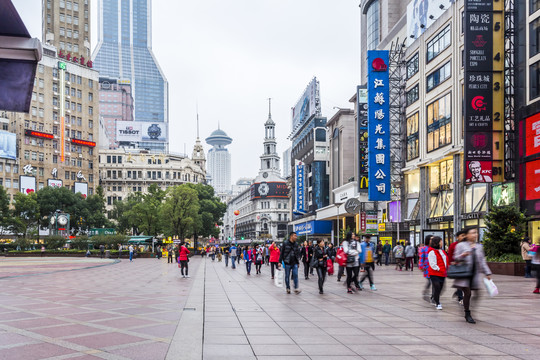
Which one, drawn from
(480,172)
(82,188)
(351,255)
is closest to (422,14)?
(480,172)

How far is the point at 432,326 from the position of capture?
30.9ft

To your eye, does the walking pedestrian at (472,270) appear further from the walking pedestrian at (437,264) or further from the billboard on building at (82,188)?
the billboard on building at (82,188)

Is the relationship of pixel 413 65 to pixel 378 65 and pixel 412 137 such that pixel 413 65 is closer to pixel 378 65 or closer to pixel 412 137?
pixel 378 65

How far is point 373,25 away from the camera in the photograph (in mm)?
84812

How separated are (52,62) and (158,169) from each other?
119ft

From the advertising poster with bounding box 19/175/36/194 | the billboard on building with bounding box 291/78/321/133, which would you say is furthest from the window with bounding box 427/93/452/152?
the advertising poster with bounding box 19/175/36/194

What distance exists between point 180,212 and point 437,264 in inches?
2475

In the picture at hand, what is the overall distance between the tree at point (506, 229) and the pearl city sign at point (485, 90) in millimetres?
5496

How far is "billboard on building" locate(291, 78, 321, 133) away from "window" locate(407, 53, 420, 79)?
46.4 meters

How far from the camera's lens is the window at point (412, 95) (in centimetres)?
4325

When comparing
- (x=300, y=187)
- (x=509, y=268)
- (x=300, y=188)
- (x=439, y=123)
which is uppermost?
(x=439, y=123)

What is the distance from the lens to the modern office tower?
365 ft

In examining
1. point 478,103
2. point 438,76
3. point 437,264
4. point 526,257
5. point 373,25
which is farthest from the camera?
point 373,25

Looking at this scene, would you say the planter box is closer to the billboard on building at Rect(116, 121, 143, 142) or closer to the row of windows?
the row of windows
